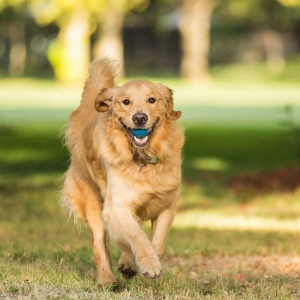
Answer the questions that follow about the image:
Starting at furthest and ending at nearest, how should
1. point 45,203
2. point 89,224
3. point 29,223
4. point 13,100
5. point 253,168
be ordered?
point 13,100 → point 253,168 → point 45,203 → point 29,223 → point 89,224

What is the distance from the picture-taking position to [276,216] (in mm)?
13461

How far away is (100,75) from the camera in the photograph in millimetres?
8477

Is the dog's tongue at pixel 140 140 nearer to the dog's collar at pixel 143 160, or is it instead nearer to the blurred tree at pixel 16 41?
the dog's collar at pixel 143 160

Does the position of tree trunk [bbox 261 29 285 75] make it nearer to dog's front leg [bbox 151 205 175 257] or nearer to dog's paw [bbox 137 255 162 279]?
dog's front leg [bbox 151 205 175 257]

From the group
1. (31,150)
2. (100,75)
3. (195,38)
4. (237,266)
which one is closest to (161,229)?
(237,266)

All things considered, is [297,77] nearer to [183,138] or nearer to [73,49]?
[73,49]

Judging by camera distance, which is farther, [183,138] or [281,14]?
[281,14]

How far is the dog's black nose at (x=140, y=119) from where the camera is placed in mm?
7121

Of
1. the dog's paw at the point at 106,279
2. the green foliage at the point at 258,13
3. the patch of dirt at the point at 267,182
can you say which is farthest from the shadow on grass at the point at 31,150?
the green foliage at the point at 258,13

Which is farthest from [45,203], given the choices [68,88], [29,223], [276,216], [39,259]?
[68,88]

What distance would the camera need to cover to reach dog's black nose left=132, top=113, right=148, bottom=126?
7121mm

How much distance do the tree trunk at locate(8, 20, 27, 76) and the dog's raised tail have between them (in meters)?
68.2

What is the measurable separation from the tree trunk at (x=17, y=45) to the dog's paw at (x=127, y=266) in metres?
69.3

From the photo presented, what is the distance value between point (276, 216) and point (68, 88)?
1408 inches
